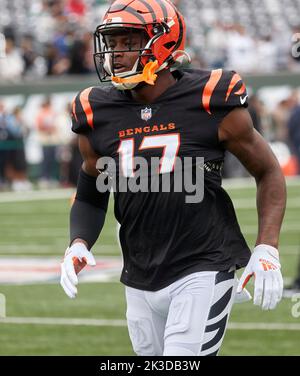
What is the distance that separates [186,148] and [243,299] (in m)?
0.74

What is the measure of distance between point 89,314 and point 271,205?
4.65 meters

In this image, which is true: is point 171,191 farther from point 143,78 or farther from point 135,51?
point 135,51

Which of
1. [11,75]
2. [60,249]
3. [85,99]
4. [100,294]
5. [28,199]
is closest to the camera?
[85,99]

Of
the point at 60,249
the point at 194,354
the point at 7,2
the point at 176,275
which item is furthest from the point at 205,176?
the point at 7,2

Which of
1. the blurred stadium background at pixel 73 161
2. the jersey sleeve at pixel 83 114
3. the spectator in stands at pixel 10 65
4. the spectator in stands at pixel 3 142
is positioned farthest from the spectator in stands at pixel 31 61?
the jersey sleeve at pixel 83 114

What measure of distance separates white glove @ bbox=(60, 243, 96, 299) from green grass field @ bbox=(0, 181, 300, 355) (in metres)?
2.79

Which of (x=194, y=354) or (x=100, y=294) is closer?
(x=194, y=354)

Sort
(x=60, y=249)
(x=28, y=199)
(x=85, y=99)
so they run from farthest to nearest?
(x=28, y=199) < (x=60, y=249) < (x=85, y=99)

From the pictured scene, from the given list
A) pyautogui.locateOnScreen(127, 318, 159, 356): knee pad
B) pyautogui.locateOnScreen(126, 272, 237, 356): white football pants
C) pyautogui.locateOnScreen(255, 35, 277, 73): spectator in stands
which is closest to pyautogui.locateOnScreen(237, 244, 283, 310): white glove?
pyautogui.locateOnScreen(126, 272, 237, 356): white football pants

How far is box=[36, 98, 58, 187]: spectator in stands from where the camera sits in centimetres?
2097

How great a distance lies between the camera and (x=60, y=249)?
1307cm

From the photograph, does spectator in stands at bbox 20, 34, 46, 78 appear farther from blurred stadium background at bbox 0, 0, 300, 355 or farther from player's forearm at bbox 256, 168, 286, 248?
player's forearm at bbox 256, 168, 286, 248

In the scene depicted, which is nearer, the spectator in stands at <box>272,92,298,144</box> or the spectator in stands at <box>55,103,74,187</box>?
the spectator in stands at <box>55,103,74,187</box>
